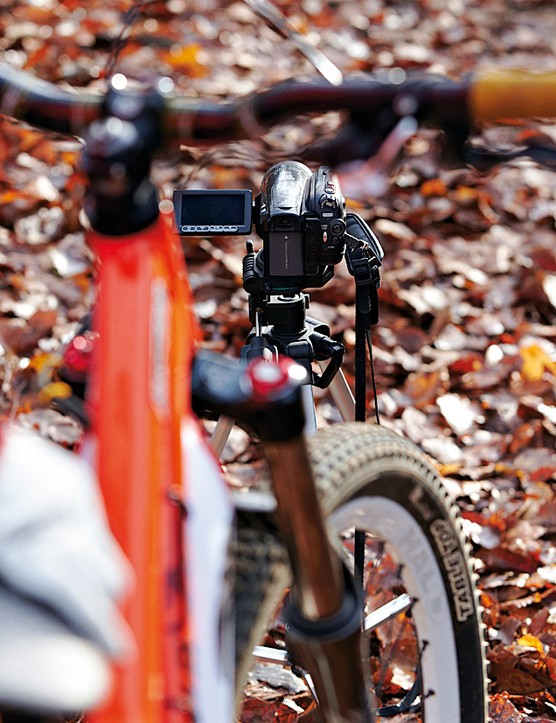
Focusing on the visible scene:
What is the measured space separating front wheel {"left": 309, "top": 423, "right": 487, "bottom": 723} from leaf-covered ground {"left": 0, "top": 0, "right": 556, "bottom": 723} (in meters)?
0.39

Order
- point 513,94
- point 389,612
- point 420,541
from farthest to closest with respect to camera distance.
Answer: point 389,612
point 420,541
point 513,94

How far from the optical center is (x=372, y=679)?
6.43 ft

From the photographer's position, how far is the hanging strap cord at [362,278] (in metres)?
1.61

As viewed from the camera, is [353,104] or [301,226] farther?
[301,226]

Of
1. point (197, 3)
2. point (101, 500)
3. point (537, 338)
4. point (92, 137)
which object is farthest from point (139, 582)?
point (197, 3)

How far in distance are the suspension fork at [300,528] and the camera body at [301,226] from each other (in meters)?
0.60

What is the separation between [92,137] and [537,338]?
2.73 meters

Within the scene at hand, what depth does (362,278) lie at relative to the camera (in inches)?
63.6

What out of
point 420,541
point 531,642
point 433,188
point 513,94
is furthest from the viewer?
point 433,188

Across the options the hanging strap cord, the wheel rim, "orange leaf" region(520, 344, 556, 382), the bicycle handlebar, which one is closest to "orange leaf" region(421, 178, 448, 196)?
"orange leaf" region(520, 344, 556, 382)

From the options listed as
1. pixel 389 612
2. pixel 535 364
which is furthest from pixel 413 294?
pixel 389 612

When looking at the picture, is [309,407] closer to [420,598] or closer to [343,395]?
[343,395]

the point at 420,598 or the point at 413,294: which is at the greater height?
the point at 413,294

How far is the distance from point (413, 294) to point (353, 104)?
2.60 m
